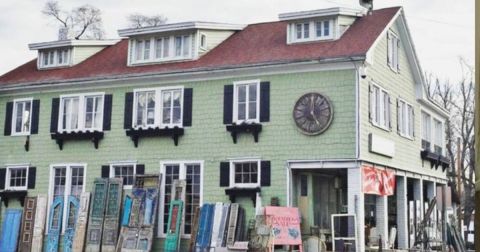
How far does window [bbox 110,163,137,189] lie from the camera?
24062 millimetres

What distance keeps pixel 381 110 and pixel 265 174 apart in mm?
4719

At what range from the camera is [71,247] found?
23891 millimetres

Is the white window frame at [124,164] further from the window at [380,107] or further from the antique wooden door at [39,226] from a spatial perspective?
the window at [380,107]

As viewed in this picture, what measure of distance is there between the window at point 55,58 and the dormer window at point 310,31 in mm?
9612

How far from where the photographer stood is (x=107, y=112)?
24.8 metres

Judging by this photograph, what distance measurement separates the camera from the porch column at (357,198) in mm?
20484

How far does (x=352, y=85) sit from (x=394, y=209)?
6.95 meters

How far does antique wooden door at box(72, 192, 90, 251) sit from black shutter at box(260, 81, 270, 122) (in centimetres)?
702

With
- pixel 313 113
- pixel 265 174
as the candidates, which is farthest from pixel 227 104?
pixel 313 113

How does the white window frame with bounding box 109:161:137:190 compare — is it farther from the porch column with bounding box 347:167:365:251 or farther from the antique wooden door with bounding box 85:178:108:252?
the porch column with bounding box 347:167:365:251

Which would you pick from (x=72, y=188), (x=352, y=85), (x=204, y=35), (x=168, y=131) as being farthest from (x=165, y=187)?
(x=352, y=85)

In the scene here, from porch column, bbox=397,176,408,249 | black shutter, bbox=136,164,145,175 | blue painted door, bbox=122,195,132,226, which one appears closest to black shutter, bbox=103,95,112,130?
black shutter, bbox=136,164,145,175

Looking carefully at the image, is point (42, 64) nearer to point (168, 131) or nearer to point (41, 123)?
point (41, 123)

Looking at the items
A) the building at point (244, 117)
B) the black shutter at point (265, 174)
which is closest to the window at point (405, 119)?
the building at point (244, 117)
